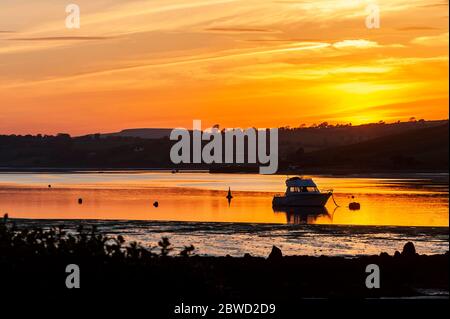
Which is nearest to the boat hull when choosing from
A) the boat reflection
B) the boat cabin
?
the boat reflection

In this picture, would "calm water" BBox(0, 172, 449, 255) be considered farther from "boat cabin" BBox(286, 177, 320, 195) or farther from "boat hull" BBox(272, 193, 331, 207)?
"boat cabin" BBox(286, 177, 320, 195)

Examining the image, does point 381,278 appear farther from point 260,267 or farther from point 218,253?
point 218,253

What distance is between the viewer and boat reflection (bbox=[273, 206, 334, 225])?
75.2 m

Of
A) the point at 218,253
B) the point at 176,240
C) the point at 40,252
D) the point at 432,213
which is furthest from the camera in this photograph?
the point at 432,213

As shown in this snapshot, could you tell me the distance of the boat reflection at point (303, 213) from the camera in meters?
75.2

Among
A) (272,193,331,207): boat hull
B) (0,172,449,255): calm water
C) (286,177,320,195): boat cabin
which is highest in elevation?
(286,177,320,195): boat cabin

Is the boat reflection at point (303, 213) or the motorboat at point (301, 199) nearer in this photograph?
the boat reflection at point (303, 213)

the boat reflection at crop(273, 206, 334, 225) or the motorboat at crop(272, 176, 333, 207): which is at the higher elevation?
the motorboat at crop(272, 176, 333, 207)

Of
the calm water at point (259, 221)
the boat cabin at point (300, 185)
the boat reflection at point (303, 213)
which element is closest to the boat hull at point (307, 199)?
the boat reflection at point (303, 213)

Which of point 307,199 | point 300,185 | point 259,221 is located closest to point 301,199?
point 307,199

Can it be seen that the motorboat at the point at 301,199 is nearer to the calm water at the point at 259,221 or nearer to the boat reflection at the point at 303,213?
the boat reflection at the point at 303,213
